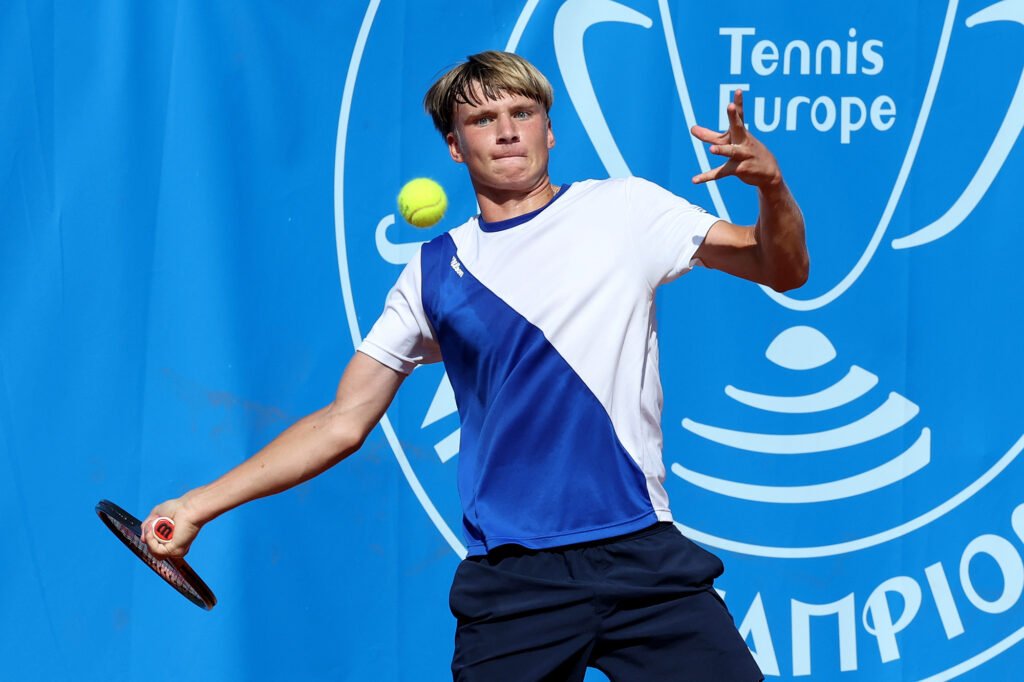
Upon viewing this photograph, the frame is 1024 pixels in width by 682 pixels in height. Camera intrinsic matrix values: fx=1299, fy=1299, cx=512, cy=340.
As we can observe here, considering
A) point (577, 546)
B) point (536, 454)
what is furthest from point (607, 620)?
point (536, 454)

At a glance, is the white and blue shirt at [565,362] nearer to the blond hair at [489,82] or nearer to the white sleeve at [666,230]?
the white sleeve at [666,230]

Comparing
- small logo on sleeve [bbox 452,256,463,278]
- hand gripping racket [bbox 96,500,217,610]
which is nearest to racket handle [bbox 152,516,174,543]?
hand gripping racket [bbox 96,500,217,610]

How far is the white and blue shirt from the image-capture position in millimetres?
2564

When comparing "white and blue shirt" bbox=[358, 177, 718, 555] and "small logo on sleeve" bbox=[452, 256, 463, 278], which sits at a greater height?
"small logo on sleeve" bbox=[452, 256, 463, 278]

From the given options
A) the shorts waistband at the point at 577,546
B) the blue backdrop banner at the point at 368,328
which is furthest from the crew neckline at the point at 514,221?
the blue backdrop banner at the point at 368,328

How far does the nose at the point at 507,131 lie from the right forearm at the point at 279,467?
2.26 feet

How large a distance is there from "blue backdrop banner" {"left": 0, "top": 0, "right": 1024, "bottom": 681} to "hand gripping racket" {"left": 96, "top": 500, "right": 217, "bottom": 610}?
793mm

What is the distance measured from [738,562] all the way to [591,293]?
1.29 metres

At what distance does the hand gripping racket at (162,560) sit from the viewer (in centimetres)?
262

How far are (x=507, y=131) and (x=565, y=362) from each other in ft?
1.80

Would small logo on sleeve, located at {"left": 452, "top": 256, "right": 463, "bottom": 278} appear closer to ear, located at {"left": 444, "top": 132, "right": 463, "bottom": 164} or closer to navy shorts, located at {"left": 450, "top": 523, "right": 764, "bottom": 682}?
ear, located at {"left": 444, "top": 132, "right": 463, "bottom": 164}

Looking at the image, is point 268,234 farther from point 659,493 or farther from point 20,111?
point 659,493

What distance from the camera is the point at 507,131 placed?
2.80 metres

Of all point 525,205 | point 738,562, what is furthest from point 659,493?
point 738,562
